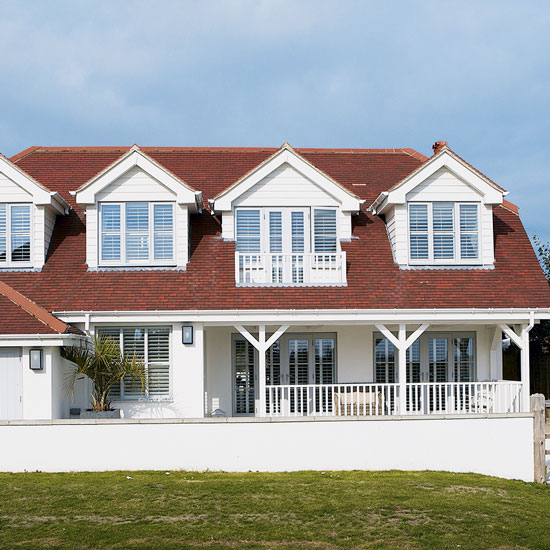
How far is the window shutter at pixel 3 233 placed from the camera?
64.8 ft

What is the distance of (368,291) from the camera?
1903 centimetres

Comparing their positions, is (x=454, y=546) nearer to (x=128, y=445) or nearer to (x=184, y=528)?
(x=184, y=528)

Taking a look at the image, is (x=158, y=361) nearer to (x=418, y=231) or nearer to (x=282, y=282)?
(x=282, y=282)

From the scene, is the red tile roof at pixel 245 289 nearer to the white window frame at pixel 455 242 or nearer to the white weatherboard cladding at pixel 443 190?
the white window frame at pixel 455 242

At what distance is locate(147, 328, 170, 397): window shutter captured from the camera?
18.5m

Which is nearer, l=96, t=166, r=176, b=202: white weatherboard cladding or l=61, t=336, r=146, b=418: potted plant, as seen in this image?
l=61, t=336, r=146, b=418: potted plant

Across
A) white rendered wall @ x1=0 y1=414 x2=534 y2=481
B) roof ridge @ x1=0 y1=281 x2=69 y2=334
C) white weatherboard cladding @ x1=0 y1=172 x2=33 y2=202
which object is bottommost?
white rendered wall @ x1=0 y1=414 x2=534 y2=481

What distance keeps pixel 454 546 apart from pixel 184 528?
154 inches

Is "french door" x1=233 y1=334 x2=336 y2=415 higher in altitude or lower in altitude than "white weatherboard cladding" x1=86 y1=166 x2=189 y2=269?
lower

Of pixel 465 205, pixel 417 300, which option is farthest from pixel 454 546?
pixel 465 205

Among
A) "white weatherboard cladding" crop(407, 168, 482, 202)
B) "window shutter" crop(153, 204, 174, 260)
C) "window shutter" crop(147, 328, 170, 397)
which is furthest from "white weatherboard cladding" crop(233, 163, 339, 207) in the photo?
"window shutter" crop(147, 328, 170, 397)

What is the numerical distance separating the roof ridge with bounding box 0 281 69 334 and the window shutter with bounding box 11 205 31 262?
1.93 m

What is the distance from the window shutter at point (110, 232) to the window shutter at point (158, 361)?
8.67 ft

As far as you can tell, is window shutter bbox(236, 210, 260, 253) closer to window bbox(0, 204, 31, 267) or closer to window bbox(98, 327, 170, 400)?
window bbox(98, 327, 170, 400)
